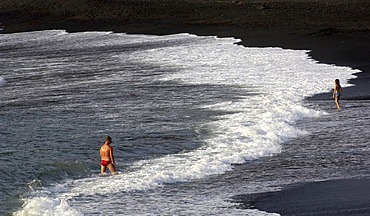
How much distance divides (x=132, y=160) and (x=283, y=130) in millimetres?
5370

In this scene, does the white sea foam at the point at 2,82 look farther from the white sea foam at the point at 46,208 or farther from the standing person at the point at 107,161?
the white sea foam at the point at 46,208

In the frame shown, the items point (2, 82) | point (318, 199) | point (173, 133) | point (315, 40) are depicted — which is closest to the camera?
point (318, 199)

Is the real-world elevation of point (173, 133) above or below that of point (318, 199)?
above

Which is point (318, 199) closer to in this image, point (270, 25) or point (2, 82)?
point (2, 82)

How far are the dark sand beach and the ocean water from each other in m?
0.96

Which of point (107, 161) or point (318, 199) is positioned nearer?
point (318, 199)

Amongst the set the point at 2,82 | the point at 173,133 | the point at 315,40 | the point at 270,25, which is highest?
the point at 270,25

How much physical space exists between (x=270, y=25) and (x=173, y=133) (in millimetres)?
35588

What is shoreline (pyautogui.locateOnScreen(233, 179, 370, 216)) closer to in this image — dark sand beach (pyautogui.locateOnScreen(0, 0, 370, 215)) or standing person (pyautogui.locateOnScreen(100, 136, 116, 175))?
dark sand beach (pyautogui.locateOnScreen(0, 0, 370, 215))

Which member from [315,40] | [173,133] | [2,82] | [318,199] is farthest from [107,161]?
[315,40]

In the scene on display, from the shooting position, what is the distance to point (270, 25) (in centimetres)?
5984

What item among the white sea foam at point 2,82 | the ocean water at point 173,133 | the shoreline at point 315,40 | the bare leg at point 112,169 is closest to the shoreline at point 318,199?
the ocean water at point 173,133

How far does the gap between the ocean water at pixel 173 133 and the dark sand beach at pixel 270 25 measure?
963mm

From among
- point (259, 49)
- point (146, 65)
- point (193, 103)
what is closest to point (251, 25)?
point (259, 49)
